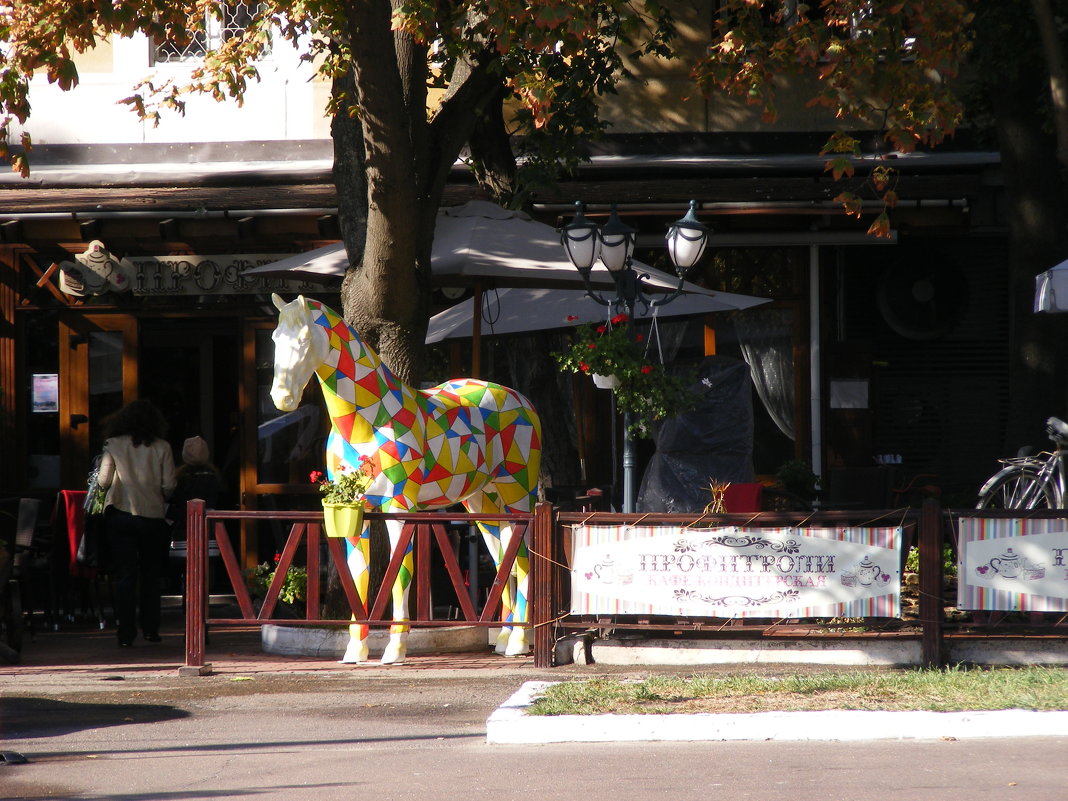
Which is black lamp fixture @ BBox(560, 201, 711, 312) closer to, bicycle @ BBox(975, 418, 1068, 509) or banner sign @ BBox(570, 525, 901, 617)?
banner sign @ BBox(570, 525, 901, 617)

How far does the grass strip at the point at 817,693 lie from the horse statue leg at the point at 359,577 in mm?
1971

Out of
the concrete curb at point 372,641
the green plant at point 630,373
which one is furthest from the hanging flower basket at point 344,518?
the green plant at point 630,373

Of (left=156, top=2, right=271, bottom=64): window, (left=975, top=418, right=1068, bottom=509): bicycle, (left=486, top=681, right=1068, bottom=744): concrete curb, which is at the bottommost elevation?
(left=486, top=681, right=1068, bottom=744): concrete curb

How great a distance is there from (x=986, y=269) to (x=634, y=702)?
8.94m

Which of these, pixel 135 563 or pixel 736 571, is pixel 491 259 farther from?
pixel 135 563

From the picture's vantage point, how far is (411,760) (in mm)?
6477

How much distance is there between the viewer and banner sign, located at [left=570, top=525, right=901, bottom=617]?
8.69 m

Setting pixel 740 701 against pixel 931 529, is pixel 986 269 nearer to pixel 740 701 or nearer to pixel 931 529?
pixel 931 529

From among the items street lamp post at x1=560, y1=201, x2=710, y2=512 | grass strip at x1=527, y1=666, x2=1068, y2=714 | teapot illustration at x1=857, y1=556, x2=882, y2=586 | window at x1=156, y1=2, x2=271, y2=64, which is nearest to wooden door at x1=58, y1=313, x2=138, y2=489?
window at x1=156, y1=2, x2=271, y2=64

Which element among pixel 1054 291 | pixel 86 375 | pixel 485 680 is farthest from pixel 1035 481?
pixel 86 375

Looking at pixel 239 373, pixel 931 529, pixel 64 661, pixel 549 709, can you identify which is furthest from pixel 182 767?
pixel 239 373

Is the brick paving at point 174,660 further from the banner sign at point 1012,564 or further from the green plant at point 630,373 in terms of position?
the banner sign at point 1012,564

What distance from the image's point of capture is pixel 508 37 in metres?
8.72

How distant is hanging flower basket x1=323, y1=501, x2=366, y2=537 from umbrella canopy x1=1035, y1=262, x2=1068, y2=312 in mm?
5464
